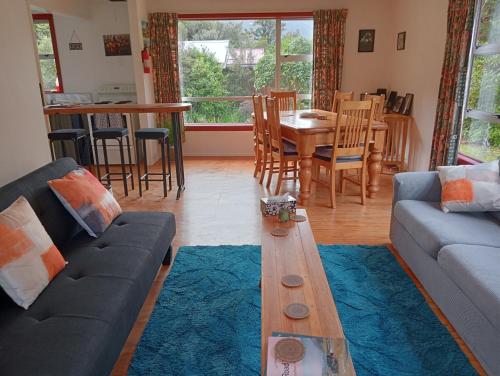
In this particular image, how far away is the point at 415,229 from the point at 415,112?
9.27 ft

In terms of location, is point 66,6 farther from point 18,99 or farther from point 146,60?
point 18,99

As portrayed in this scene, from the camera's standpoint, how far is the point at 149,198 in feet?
13.9

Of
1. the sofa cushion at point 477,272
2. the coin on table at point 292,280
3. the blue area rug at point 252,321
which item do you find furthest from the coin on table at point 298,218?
the sofa cushion at point 477,272

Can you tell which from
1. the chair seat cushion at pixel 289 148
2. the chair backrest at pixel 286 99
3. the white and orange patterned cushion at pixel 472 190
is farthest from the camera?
the chair backrest at pixel 286 99

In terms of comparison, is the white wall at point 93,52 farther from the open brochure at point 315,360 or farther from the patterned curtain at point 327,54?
Result: the open brochure at point 315,360

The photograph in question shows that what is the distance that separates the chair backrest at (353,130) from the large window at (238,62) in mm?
2340

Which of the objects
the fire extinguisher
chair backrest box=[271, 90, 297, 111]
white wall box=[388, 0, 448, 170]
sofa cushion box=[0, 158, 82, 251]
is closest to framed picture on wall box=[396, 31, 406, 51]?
white wall box=[388, 0, 448, 170]

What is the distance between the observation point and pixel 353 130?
3.85 meters

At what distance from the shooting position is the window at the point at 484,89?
3.51m

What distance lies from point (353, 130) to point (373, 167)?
1.84 feet

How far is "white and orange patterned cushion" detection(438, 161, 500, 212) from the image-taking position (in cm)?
247

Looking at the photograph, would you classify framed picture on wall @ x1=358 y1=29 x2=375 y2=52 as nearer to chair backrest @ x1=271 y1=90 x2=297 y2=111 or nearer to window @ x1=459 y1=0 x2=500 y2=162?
chair backrest @ x1=271 y1=90 x2=297 y2=111

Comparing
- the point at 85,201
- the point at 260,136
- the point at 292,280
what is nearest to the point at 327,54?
the point at 260,136

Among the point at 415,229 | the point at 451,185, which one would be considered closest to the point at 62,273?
the point at 415,229
